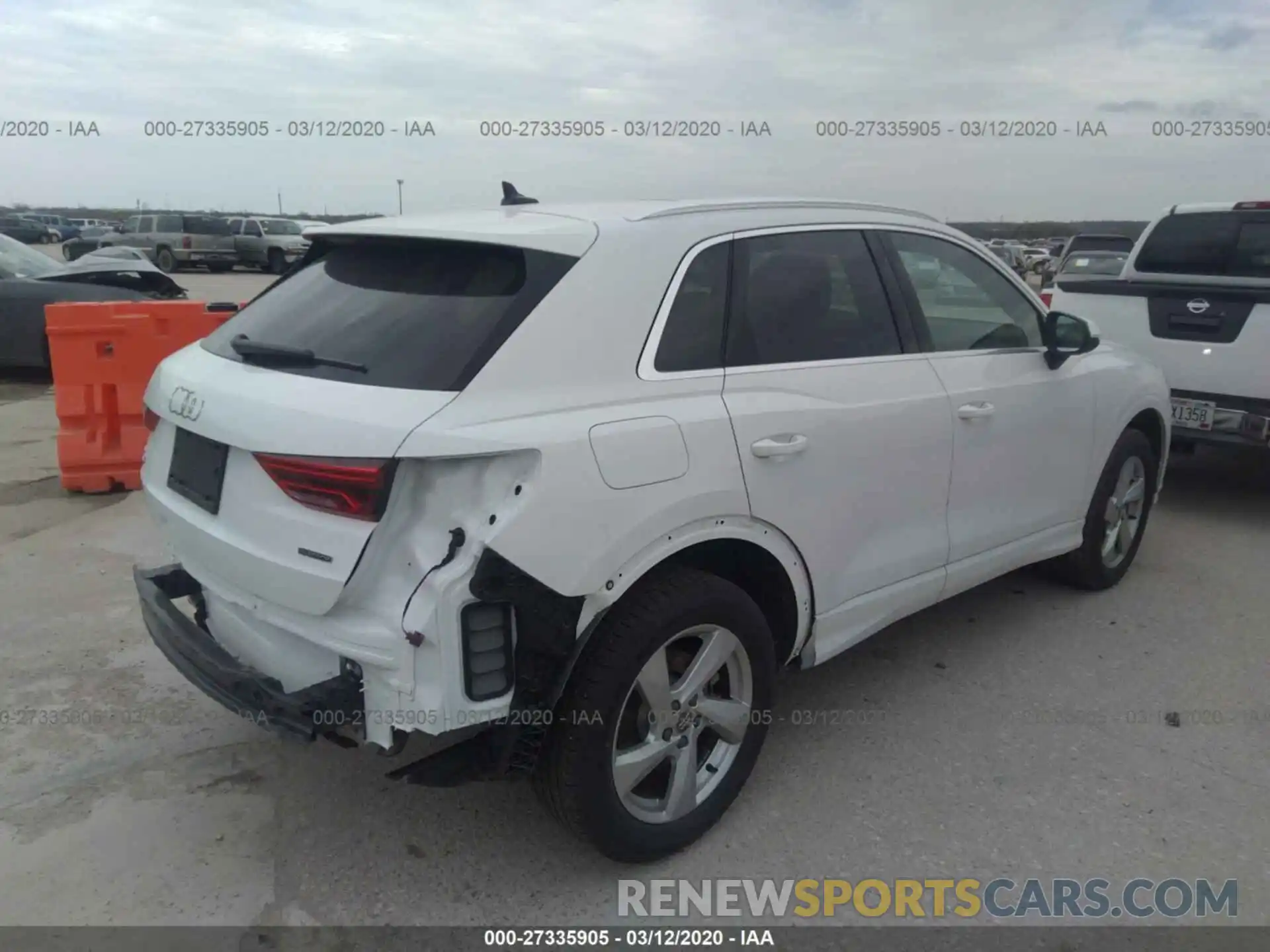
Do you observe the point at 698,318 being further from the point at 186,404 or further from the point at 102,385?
the point at 102,385

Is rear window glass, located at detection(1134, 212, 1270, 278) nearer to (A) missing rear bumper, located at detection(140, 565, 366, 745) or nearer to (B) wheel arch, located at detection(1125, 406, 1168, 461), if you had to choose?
(B) wheel arch, located at detection(1125, 406, 1168, 461)

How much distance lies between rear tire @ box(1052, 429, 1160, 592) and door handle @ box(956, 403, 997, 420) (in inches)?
49.2

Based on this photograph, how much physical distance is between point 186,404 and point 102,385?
4149 mm

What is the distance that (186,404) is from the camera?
2.89m

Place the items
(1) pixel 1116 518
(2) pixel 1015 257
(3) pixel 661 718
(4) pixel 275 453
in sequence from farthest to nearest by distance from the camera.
→ (2) pixel 1015 257 → (1) pixel 1116 518 → (3) pixel 661 718 → (4) pixel 275 453

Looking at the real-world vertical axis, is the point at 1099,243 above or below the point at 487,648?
above

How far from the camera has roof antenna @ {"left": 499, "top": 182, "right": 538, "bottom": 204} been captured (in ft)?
12.0

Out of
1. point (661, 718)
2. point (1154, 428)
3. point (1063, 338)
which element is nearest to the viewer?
point (661, 718)

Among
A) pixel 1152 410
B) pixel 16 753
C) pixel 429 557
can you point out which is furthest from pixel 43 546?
pixel 1152 410

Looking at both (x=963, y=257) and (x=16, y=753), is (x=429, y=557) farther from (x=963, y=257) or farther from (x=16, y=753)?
(x=963, y=257)

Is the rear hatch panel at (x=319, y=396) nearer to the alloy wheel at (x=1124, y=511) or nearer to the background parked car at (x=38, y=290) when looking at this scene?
the alloy wheel at (x=1124, y=511)

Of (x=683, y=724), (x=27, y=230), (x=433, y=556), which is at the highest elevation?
(x=27, y=230)

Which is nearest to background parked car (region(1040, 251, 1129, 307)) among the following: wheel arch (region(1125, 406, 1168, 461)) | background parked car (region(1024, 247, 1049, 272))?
wheel arch (region(1125, 406, 1168, 461))

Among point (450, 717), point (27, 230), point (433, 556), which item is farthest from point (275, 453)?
point (27, 230)
